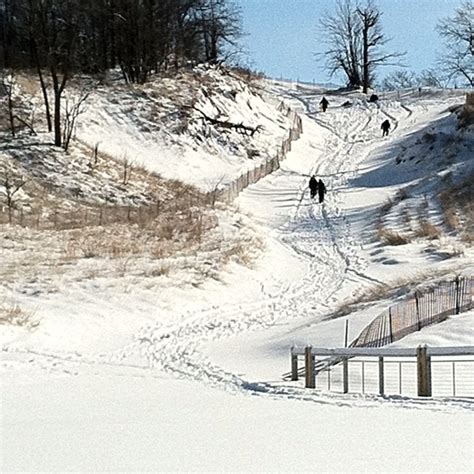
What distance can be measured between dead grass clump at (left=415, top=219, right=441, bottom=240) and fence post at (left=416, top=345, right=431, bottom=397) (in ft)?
68.7

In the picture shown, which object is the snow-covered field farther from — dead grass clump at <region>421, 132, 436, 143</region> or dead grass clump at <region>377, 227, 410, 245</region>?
dead grass clump at <region>421, 132, 436, 143</region>

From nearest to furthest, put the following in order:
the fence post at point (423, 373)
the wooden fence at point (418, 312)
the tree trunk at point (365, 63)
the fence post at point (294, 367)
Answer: the fence post at point (423, 373)
the fence post at point (294, 367)
the wooden fence at point (418, 312)
the tree trunk at point (365, 63)

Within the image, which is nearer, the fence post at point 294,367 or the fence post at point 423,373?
the fence post at point 423,373

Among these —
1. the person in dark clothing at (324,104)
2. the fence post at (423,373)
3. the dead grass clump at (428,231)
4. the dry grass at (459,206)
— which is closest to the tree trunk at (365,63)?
the person in dark clothing at (324,104)

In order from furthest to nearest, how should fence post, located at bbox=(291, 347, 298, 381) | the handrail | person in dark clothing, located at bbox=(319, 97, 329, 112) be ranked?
1. person in dark clothing, located at bbox=(319, 97, 329, 112)
2. fence post, located at bbox=(291, 347, 298, 381)
3. the handrail

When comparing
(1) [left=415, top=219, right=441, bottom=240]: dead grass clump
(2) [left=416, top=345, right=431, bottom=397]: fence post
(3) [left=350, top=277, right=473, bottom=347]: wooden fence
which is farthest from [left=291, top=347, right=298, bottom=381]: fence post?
(1) [left=415, top=219, right=441, bottom=240]: dead grass clump

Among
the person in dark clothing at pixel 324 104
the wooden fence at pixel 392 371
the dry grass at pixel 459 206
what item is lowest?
the wooden fence at pixel 392 371

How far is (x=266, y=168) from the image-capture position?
5300 centimetres

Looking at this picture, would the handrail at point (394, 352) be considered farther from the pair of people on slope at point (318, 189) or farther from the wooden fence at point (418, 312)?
the pair of people on slope at point (318, 189)

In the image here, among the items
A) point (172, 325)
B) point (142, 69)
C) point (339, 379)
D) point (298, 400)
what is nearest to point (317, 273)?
point (172, 325)

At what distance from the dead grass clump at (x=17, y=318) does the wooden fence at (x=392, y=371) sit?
6.93 metres

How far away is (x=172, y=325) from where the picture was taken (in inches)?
917

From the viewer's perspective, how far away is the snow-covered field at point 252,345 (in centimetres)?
928

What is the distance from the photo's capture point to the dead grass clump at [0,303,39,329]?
67.4 feet
